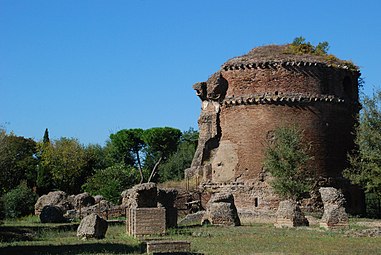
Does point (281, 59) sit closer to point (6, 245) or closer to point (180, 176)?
point (6, 245)

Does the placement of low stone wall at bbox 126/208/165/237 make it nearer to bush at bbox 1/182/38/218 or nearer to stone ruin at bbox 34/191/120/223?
stone ruin at bbox 34/191/120/223

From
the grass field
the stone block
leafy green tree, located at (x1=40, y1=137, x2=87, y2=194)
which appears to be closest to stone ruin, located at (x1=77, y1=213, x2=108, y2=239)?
the grass field

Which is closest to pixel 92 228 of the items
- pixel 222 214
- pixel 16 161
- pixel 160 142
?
pixel 222 214

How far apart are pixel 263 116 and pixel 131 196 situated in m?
11.1

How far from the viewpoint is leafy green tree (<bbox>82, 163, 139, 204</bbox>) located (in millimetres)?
36750

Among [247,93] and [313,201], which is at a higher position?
[247,93]

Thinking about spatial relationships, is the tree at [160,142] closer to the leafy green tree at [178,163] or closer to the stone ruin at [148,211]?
the leafy green tree at [178,163]

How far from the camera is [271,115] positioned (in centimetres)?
2872

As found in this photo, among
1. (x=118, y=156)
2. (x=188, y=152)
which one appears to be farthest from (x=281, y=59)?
(x=118, y=156)

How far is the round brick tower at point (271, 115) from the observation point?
93.9ft

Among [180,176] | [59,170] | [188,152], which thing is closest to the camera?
[59,170]

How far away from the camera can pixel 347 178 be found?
28672 mm

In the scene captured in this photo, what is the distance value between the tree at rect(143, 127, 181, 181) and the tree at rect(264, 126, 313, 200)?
28.9 m

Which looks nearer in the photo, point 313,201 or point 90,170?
point 313,201
